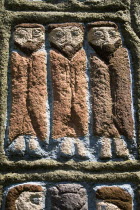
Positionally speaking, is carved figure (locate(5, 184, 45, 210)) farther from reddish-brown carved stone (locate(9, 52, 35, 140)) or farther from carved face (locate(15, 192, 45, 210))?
reddish-brown carved stone (locate(9, 52, 35, 140))

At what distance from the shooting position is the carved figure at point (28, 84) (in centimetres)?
136

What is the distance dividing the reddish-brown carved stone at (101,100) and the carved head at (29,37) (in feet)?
0.73

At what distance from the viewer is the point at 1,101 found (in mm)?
1394

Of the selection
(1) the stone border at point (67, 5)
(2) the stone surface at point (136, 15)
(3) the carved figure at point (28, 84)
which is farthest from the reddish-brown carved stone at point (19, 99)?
(2) the stone surface at point (136, 15)

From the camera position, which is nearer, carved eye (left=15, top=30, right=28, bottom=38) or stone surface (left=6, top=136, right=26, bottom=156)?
stone surface (left=6, top=136, right=26, bottom=156)

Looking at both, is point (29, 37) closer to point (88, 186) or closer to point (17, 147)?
point (17, 147)

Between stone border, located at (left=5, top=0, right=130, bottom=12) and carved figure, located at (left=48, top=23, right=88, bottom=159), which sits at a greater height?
stone border, located at (left=5, top=0, right=130, bottom=12)

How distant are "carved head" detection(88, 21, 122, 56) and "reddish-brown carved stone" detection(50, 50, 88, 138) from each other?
70 millimetres

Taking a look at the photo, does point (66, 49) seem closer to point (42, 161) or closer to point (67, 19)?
point (67, 19)

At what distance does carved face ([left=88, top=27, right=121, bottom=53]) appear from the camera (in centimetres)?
145

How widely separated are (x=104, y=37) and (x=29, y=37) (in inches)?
11.6

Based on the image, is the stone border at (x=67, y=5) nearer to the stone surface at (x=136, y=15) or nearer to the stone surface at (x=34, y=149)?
the stone surface at (x=136, y=15)

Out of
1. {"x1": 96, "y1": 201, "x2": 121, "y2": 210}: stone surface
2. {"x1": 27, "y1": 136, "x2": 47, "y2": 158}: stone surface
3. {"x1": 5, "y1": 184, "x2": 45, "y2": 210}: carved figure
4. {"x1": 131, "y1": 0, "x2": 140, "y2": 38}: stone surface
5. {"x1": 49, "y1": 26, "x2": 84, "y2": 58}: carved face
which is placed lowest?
{"x1": 96, "y1": 201, "x2": 121, "y2": 210}: stone surface

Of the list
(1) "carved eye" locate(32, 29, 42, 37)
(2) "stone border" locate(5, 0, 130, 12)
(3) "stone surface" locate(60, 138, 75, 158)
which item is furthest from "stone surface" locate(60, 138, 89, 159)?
(2) "stone border" locate(5, 0, 130, 12)
